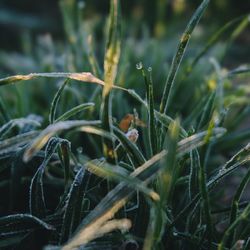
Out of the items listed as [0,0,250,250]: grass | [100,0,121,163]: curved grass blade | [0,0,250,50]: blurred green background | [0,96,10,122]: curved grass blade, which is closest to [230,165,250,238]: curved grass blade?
[0,0,250,250]: grass

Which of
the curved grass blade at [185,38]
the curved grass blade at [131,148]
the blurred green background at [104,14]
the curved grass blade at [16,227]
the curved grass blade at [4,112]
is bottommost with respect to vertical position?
the curved grass blade at [16,227]

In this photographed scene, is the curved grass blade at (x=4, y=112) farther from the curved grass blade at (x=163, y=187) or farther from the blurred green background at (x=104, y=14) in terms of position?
the blurred green background at (x=104, y=14)

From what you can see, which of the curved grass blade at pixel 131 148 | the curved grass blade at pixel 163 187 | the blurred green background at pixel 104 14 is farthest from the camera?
the blurred green background at pixel 104 14

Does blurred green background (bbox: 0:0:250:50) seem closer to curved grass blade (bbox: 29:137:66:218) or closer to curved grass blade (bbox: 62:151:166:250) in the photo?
curved grass blade (bbox: 29:137:66:218)

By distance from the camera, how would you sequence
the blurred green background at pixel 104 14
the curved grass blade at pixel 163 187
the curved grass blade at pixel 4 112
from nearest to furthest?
1. the curved grass blade at pixel 163 187
2. the curved grass blade at pixel 4 112
3. the blurred green background at pixel 104 14

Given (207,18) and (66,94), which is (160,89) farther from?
(207,18)

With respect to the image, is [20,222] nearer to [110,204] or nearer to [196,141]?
Result: [110,204]

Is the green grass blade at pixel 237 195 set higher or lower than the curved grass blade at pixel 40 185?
lower

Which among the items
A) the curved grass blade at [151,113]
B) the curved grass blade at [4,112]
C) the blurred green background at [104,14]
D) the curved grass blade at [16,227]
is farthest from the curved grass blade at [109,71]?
the blurred green background at [104,14]

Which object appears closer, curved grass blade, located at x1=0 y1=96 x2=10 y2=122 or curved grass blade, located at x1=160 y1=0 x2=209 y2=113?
curved grass blade, located at x1=160 y1=0 x2=209 y2=113

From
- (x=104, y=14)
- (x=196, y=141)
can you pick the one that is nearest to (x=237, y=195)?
(x=196, y=141)
